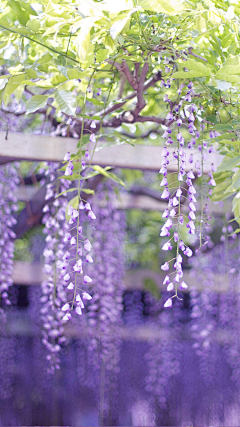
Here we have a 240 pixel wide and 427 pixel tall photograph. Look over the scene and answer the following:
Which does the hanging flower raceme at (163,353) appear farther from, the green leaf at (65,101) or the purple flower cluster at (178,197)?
the green leaf at (65,101)

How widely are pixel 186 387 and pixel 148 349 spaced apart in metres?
0.32

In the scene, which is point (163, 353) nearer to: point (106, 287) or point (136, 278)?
point (136, 278)

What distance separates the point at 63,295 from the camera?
1.87 metres

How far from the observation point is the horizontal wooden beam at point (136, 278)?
2.08 metres

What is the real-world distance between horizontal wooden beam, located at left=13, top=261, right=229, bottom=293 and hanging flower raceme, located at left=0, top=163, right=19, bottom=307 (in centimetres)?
12

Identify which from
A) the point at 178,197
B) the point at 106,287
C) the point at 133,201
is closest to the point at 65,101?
the point at 178,197

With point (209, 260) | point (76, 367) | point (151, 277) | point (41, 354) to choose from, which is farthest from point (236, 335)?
point (41, 354)

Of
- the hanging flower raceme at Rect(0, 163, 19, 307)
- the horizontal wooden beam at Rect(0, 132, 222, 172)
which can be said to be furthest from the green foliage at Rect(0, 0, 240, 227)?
the hanging flower raceme at Rect(0, 163, 19, 307)

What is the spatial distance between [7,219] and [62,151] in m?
0.70

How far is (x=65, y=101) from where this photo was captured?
2.48ft

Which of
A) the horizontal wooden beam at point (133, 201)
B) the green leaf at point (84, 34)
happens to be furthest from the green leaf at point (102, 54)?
the horizontal wooden beam at point (133, 201)

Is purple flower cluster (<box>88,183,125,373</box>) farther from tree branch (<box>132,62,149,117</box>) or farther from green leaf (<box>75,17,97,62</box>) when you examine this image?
green leaf (<box>75,17,97,62</box>)

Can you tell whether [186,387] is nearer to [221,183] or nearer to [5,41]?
[221,183]

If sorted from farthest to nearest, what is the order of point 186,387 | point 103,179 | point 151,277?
1. point 186,387
2. point 151,277
3. point 103,179
